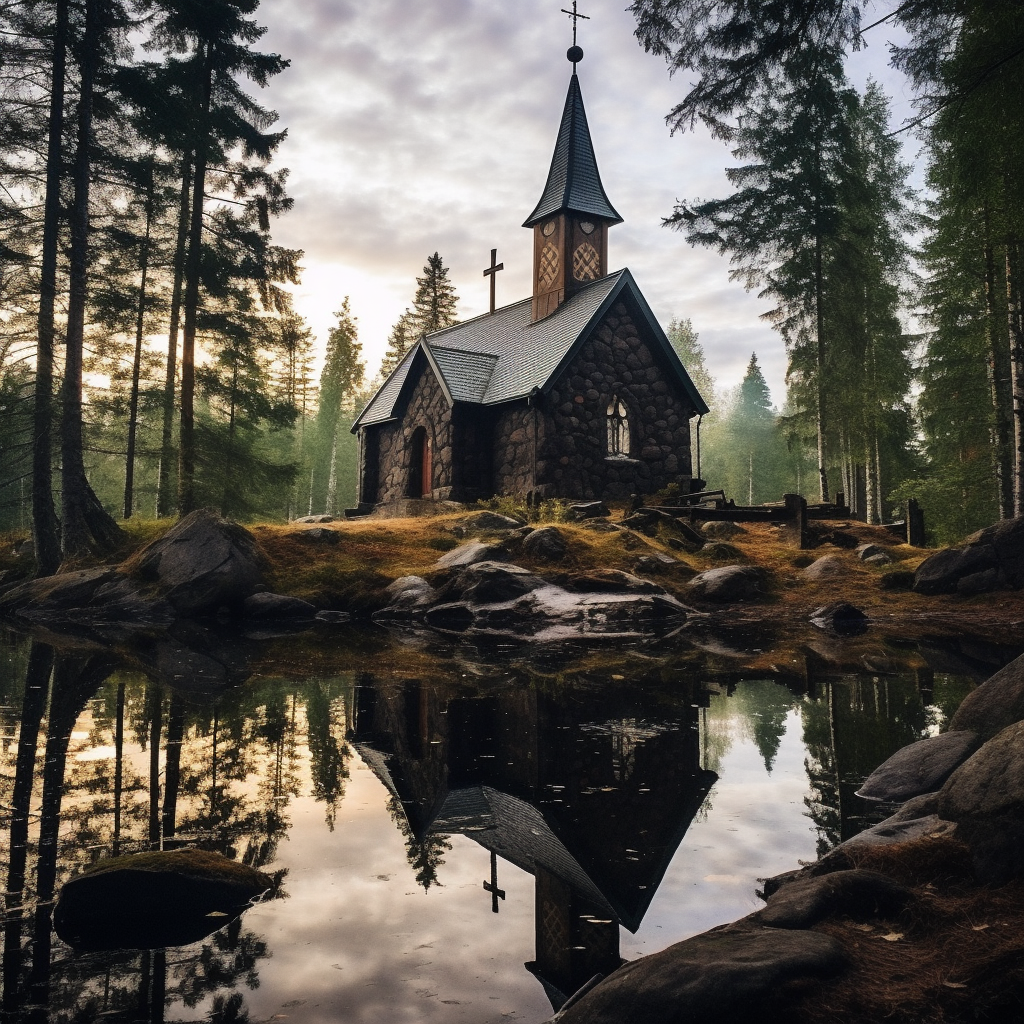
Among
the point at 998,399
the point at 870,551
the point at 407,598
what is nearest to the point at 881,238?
the point at 998,399

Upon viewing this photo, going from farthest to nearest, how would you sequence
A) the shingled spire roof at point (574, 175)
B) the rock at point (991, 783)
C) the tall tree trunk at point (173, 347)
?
1. the shingled spire roof at point (574, 175)
2. the tall tree trunk at point (173, 347)
3. the rock at point (991, 783)

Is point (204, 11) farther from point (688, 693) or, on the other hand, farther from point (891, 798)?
point (891, 798)

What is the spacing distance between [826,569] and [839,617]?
3.21m

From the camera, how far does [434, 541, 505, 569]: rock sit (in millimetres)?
16000

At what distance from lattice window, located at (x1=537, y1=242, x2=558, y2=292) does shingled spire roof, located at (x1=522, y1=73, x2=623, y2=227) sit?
1053mm

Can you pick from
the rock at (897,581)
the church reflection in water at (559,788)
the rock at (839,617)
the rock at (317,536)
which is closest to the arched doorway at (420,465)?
the rock at (317,536)

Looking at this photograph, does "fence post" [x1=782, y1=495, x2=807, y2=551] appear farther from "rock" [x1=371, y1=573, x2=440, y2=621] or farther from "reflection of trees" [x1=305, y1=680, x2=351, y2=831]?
"reflection of trees" [x1=305, y1=680, x2=351, y2=831]

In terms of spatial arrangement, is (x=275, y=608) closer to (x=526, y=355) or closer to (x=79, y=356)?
(x=79, y=356)

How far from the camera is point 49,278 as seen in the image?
17.1 meters

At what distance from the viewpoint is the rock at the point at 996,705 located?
444cm

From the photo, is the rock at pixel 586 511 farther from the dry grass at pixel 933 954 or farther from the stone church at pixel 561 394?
the dry grass at pixel 933 954

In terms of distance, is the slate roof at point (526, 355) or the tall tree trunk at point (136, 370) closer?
the slate roof at point (526, 355)

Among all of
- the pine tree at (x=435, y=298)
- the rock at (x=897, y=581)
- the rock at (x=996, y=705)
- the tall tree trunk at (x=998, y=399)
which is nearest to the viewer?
the rock at (x=996, y=705)

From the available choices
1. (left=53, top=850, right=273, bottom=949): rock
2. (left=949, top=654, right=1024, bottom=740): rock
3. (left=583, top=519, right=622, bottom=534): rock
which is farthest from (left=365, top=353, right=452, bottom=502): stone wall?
(left=53, top=850, right=273, bottom=949): rock
